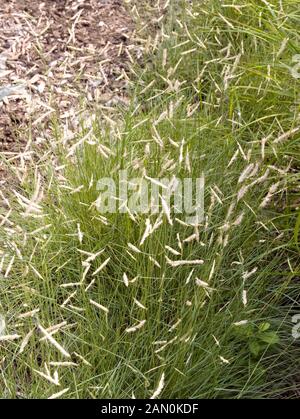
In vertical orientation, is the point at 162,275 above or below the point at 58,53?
above

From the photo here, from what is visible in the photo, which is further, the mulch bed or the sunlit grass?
the mulch bed

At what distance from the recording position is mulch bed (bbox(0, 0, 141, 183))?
388 cm

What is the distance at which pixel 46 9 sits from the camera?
15.3 ft

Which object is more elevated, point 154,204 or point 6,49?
point 154,204

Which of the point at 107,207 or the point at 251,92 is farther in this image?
the point at 251,92

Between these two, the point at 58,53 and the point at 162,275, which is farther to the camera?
the point at 58,53

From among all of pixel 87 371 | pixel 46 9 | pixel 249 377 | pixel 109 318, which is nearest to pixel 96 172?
pixel 109 318

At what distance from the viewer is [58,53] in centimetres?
440

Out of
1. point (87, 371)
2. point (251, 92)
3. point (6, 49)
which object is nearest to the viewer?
point (87, 371)

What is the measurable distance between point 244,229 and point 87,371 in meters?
0.90

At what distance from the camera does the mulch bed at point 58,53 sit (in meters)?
3.88

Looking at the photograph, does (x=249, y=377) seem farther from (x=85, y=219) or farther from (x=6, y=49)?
(x=6, y=49)

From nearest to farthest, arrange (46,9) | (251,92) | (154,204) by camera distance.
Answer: (154,204) < (251,92) < (46,9)

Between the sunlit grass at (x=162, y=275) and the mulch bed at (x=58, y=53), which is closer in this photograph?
the sunlit grass at (x=162, y=275)
